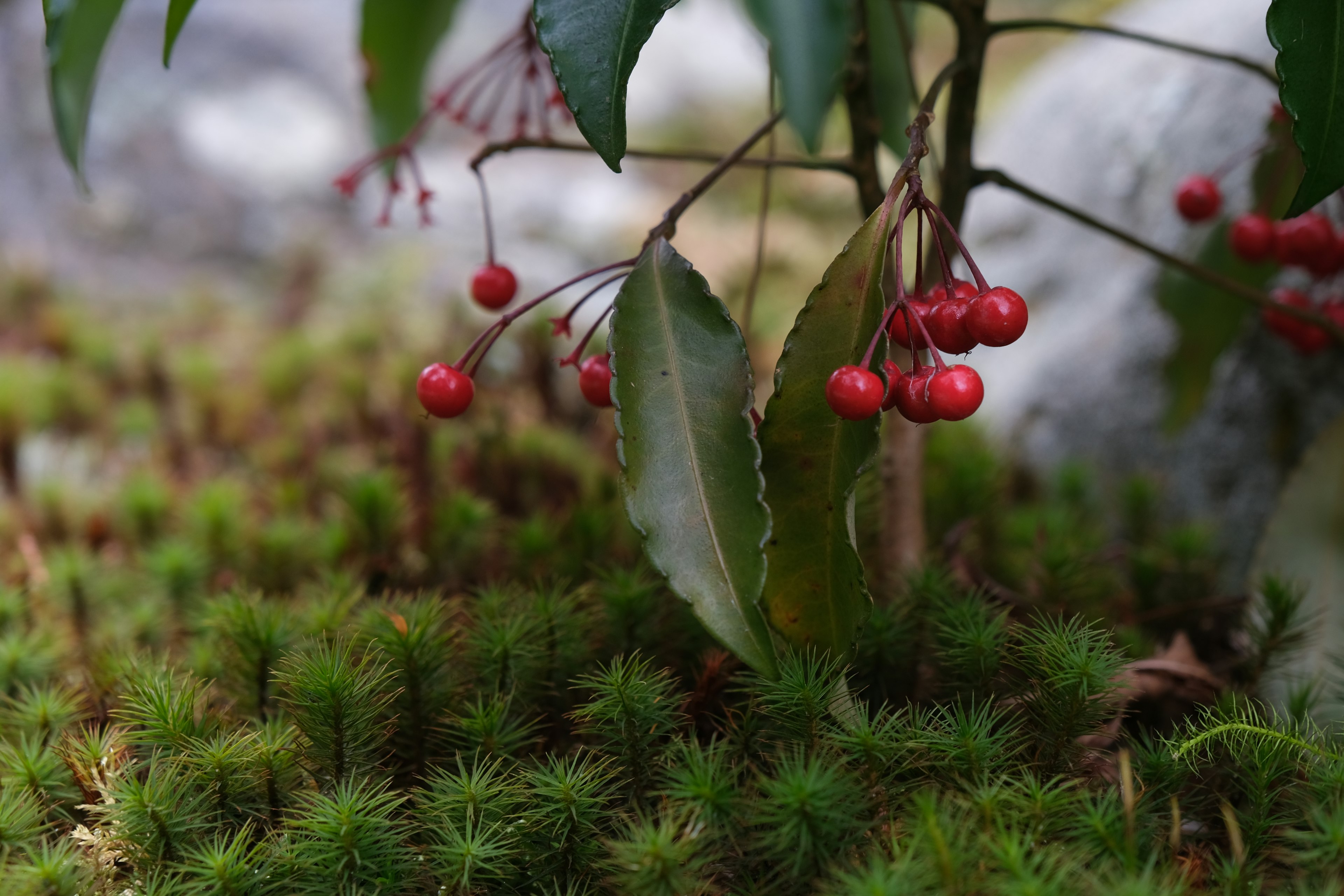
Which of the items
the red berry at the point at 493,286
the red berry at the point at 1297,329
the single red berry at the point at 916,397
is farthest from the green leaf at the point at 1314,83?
the red berry at the point at 493,286

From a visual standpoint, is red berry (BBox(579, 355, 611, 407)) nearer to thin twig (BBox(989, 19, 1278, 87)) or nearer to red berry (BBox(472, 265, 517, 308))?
red berry (BBox(472, 265, 517, 308))

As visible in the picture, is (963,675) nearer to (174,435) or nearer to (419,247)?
(174,435)

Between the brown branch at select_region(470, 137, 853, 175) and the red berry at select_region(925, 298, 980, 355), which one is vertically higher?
the brown branch at select_region(470, 137, 853, 175)

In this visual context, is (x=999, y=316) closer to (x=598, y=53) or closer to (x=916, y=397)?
(x=916, y=397)

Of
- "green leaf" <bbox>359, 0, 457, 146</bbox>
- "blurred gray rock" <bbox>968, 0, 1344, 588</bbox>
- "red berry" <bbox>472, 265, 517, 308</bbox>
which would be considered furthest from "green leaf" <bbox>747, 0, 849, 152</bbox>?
"blurred gray rock" <bbox>968, 0, 1344, 588</bbox>

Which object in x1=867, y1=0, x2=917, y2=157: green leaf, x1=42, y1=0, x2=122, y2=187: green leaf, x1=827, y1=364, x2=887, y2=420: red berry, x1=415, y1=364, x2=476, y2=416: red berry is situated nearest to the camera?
x1=827, y1=364, x2=887, y2=420: red berry

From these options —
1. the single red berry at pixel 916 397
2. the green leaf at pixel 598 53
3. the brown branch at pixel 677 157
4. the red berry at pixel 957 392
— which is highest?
the green leaf at pixel 598 53

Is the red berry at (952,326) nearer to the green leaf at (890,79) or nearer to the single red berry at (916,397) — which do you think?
the single red berry at (916,397)

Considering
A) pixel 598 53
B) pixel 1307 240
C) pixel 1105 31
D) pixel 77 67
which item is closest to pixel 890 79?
pixel 1105 31
